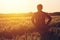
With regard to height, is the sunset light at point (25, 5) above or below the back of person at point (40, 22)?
above

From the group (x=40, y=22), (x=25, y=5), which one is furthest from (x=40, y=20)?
(x=25, y=5)

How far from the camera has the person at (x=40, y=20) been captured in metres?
2.06

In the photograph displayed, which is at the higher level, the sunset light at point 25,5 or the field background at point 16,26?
the sunset light at point 25,5

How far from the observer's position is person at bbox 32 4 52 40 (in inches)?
81.2

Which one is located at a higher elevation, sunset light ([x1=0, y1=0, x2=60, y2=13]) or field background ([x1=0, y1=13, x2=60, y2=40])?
sunset light ([x1=0, y1=0, x2=60, y2=13])

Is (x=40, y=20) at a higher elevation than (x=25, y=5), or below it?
below

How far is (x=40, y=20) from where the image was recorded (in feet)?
6.79

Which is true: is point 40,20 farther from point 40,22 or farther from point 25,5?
point 25,5

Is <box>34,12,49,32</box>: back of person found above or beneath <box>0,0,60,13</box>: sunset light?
beneath

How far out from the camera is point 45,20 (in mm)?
2066

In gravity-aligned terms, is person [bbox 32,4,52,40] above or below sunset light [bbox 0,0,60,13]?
below

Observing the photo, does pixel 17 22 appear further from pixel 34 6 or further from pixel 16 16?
pixel 34 6

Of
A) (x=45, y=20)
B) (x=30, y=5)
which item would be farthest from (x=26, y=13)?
(x=45, y=20)

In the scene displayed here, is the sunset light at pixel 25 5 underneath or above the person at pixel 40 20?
above
